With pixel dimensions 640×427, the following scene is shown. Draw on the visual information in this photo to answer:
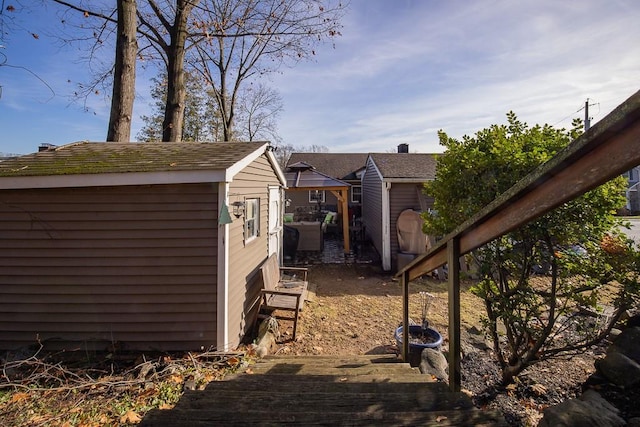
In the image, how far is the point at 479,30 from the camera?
6184 mm

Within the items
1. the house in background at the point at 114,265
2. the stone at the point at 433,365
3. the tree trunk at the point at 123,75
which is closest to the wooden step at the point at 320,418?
the stone at the point at 433,365

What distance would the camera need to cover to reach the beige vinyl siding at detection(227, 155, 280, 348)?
5016 mm

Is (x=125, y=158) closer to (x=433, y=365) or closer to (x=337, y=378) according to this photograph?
(x=337, y=378)

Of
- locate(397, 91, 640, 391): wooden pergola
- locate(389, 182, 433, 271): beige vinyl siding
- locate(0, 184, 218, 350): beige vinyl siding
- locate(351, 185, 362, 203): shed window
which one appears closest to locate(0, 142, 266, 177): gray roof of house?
locate(0, 184, 218, 350): beige vinyl siding

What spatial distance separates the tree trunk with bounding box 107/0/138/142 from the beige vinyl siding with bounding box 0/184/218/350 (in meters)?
3.40

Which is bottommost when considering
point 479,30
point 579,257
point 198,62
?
point 579,257

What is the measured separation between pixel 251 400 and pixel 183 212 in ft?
10.8

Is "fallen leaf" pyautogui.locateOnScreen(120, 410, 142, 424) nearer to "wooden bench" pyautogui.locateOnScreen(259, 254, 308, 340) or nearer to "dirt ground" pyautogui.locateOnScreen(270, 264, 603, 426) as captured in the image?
"dirt ground" pyautogui.locateOnScreen(270, 264, 603, 426)

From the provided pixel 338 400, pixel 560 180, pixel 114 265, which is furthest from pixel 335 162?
pixel 560 180

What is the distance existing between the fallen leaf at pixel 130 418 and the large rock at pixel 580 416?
12.4 feet

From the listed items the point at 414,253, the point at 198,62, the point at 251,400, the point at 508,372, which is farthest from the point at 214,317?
the point at 198,62

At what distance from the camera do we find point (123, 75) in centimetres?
748

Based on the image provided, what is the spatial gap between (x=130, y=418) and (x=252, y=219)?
386cm

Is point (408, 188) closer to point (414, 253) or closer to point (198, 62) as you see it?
point (414, 253)
